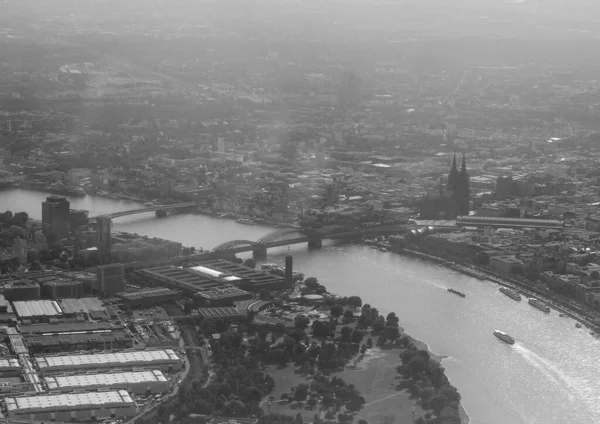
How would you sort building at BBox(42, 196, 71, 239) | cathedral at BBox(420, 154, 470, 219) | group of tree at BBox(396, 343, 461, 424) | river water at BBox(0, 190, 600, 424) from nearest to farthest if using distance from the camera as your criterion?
group of tree at BBox(396, 343, 461, 424), river water at BBox(0, 190, 600, 424), building at BBox(42, 196, 71, 239), cathedral at BBox(420, 154, 470, 219)

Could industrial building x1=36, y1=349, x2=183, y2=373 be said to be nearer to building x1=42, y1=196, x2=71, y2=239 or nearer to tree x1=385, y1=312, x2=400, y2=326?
tree x1=385, y1=312, x2=400, y2=326

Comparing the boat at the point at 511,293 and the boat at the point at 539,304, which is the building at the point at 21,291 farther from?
the boat at the point at 539,304

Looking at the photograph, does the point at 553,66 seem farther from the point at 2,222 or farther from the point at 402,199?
the point at 2,222

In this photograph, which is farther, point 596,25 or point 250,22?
point 596,25

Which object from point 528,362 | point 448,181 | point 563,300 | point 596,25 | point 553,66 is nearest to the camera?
point 528,362

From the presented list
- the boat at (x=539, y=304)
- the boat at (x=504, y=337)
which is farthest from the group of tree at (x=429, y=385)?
the boat at (x=539, y=304)

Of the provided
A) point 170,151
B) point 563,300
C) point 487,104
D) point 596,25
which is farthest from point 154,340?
point 596,25

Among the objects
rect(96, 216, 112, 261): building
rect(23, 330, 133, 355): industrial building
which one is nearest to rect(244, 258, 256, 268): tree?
rect(96, 216, 112, 261): building
